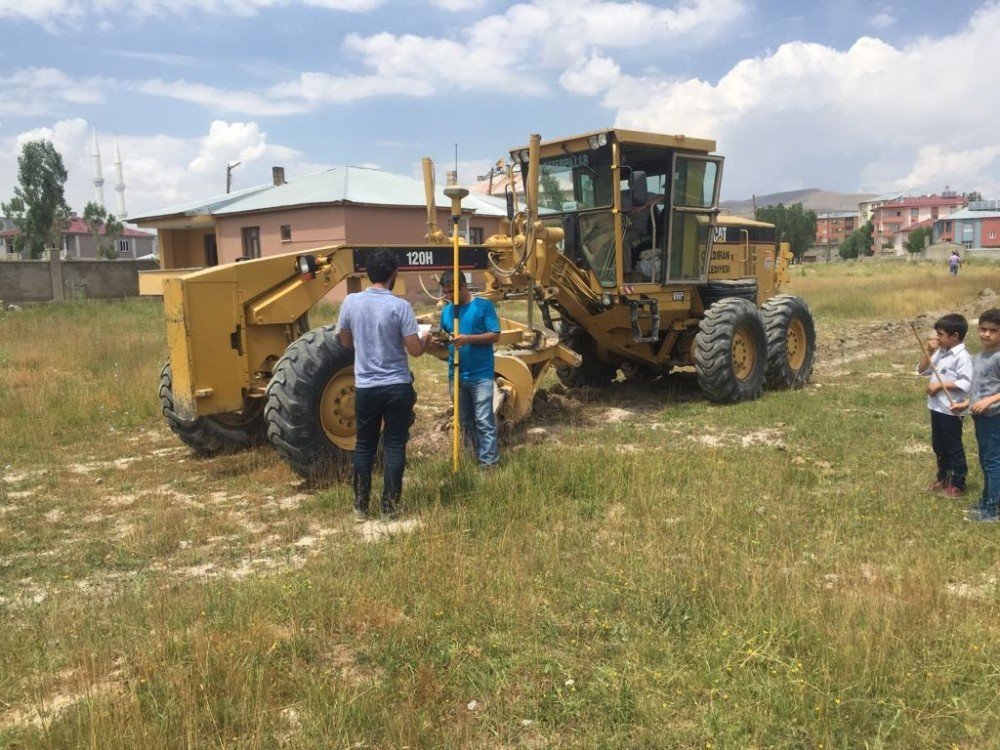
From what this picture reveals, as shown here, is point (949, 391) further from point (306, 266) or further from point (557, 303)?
point (306, 266)

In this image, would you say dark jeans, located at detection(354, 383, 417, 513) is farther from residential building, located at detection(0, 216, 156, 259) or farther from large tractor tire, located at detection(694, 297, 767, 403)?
residential building, located at detection(0, 216, 156, 259)

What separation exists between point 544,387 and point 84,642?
25.2 feet

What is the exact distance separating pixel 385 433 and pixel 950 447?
3.95 m

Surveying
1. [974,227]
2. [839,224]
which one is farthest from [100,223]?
[839,224]

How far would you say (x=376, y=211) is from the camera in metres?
26.0

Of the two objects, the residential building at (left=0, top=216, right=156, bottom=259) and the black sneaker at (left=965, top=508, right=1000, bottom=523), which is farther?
the residential building at (left=0, top=216, right=156, bottom=259)

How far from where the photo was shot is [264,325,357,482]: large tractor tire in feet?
20.2

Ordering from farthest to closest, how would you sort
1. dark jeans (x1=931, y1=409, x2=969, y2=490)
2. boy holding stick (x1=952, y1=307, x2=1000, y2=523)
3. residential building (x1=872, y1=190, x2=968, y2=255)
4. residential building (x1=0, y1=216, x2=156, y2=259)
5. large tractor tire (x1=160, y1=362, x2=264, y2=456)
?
residential building (x1=872, y1=190, x2=968, y2=255) → residential building (x1=0, y1=216, x2=156, y2=259) → large tractor tire (x1=160, y1=362, x2=264, y2=456) → dark jeans (x1=931, y1=409, x2=969, y2=490) → boy holding stick (x1=952, y1=307, x2=1000, y2=523)

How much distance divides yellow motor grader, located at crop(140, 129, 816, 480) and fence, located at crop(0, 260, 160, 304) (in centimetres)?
2067

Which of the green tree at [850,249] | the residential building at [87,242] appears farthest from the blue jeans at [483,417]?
the green tree at [850,249]

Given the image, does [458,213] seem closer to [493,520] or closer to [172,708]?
[493,520]

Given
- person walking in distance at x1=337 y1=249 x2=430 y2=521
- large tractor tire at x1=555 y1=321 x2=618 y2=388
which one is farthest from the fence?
person walking in distance at x1=337 y1=249 x2=430 y2=521

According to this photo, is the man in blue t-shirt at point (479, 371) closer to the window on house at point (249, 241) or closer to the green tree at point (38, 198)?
the window on house at point (249, 241)

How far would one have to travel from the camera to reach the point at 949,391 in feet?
18.0
